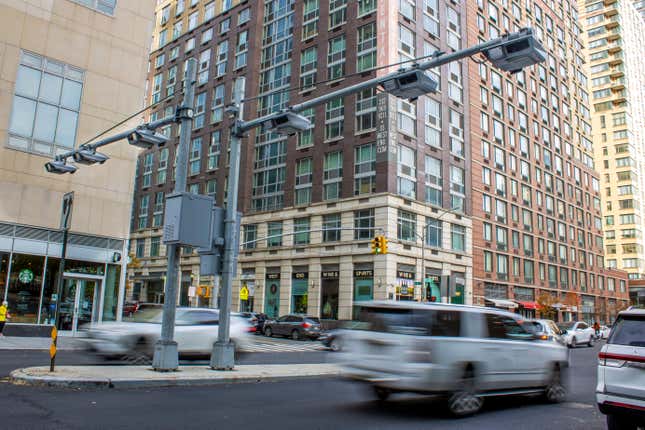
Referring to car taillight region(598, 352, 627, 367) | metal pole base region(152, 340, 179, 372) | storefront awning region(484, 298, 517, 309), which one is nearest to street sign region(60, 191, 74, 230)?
metal pole base region(152, 340, 179, 372)

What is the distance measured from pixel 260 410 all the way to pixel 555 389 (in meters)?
5.90

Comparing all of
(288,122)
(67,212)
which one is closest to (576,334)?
(288,122)

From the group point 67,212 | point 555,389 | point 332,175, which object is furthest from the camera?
point 332,175

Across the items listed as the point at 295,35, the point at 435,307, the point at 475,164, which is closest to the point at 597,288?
the point at 475,164

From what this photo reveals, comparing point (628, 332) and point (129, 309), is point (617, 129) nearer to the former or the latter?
point (129, 309)

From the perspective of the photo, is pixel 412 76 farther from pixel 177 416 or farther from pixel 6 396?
pixel 6 396

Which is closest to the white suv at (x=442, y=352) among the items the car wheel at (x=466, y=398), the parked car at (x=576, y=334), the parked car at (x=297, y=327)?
the car wheel at (x=466, y=398)

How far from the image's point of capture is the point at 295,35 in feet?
175

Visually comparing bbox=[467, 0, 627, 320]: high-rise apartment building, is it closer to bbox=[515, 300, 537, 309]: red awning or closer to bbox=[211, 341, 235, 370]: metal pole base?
bbox=[515, 300, 537, 309]: red awning

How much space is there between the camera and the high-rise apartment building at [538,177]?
54.2m

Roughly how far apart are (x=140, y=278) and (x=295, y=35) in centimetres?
3438

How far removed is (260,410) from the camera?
8.84 meters

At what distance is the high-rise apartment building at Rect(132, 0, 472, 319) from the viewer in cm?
4359

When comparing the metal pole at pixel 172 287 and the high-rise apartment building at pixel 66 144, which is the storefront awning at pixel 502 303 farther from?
the metal pole at pixel 172 287
